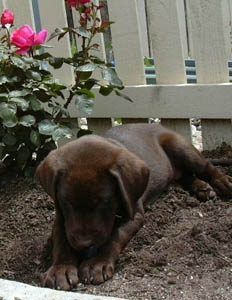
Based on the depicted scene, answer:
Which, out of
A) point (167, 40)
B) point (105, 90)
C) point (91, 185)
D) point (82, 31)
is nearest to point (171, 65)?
point (167, 40)

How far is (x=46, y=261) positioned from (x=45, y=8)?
2183 mm

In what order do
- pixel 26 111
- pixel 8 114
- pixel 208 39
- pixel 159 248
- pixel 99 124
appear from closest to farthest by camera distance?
1. pixel 159 248
2. pixel 8 114
3. pixel 26 111
4. pixel 208 39
5. pixel 99 124

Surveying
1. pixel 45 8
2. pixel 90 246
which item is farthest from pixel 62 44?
pixel 90 246

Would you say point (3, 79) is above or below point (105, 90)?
above

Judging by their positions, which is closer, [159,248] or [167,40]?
[159,248]

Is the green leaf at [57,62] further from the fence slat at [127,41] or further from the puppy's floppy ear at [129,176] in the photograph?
the puppy's floppy ear at [129,176]

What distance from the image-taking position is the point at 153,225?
4.00 metres

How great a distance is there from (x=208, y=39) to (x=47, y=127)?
125cm

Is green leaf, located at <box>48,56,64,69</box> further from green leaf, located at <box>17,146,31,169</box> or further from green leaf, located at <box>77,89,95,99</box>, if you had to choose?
green leaf, located at <box>17,146,31,169</box>

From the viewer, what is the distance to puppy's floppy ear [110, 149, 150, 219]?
3516 millimetres

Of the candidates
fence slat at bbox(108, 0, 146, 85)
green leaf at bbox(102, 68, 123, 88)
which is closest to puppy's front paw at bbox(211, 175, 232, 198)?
green leaf at bbox(102, 68, 123, 88)

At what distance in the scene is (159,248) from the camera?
3703 mm

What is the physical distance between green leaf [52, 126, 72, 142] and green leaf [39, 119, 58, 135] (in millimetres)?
30

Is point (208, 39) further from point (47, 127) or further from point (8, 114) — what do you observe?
point (8, 114)
